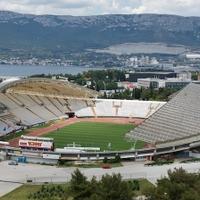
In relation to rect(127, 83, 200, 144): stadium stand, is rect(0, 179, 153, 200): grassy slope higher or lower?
lower

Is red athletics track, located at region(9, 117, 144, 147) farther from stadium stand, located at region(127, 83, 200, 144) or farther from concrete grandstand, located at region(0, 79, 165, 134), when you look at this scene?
stadium stand, located at region(127, 83, 200, 144)

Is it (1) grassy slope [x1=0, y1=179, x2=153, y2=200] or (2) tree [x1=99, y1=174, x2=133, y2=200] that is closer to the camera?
(2) tree [x1=99, y1=174, x2=133, y2=200]

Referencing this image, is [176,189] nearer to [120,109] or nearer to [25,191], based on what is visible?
[25,191]

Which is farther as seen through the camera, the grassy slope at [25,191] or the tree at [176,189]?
the grassy slope at [25,191]

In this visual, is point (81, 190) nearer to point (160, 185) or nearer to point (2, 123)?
point (160, 185)

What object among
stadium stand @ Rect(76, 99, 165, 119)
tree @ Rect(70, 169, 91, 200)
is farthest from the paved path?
stadium stand @ Rect(76, 99, 165, 119)

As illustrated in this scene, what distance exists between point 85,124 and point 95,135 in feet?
23.6

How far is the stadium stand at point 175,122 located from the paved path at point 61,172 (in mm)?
5601

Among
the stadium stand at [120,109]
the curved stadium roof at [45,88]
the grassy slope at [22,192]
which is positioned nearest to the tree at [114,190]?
the grassy slope at [22,192]

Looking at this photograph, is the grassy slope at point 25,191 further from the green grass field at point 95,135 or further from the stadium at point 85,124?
the green grass field at point 95,135

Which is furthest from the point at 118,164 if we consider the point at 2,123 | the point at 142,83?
the point at 142,83

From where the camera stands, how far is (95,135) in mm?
57438

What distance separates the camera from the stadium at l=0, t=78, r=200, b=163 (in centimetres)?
4894

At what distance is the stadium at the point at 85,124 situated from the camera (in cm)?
4894
